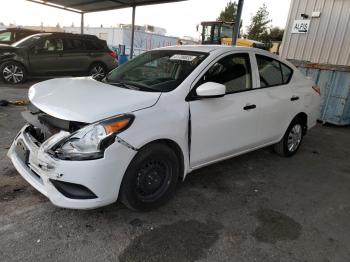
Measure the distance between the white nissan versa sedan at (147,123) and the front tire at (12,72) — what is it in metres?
7.09

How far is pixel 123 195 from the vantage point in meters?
2.74

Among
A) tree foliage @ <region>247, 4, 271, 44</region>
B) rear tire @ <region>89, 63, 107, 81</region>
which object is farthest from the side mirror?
tree foliage @ <region>247, 4, 271, 44</region>

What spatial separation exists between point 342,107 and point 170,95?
5.93m

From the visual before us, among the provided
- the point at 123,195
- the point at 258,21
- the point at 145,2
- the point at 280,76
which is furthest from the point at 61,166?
the point at 258,21

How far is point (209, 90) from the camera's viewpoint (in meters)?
3.07

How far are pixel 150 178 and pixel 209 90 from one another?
1.03 metres

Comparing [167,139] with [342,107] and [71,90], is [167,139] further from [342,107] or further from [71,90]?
[342,107]

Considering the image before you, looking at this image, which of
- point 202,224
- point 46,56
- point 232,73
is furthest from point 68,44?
point 202,224

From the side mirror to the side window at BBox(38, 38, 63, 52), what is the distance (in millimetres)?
8480

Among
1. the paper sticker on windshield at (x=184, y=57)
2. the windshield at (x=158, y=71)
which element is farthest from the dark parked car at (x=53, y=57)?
the paper sticker on windshield at (x=184, y=57)

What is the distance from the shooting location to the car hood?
2.60 m

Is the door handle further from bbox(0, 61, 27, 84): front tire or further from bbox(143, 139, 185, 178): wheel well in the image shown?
bbox(0, 61, 27, 84): front tire

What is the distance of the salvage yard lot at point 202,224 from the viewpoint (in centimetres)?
253

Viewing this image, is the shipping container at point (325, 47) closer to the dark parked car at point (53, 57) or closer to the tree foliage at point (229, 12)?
the dark parked car at point (53, 57)
